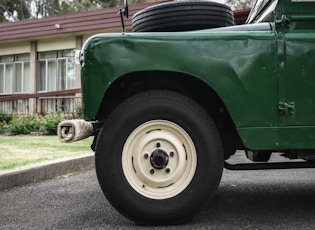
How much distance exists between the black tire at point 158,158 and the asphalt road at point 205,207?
164 millimetres

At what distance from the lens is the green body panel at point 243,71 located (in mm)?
2836

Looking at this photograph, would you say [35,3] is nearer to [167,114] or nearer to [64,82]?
[64,82]

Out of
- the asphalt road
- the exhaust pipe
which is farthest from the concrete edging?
the exhaust pipe

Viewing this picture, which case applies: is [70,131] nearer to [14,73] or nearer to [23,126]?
[23,126]

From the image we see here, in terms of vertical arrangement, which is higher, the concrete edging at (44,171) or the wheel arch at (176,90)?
the wheel arch at (176,90)

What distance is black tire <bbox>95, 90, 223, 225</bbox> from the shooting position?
276cm

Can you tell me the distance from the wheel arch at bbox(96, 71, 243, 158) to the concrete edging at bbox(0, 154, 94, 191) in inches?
77.7

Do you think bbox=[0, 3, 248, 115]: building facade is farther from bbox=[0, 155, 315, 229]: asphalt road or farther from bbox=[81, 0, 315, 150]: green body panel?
bbox=[81, 0, 315, 150]: green body panel

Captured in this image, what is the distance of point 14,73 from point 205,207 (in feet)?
62.6

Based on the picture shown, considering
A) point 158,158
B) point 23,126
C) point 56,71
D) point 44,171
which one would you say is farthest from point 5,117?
point 158,158

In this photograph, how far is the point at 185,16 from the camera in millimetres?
3164

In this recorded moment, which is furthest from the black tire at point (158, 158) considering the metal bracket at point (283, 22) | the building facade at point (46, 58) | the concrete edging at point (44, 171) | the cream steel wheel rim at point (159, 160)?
the building facade at point (46, 58)

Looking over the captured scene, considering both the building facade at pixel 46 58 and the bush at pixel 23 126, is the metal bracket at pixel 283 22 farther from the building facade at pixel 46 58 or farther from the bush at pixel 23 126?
the building facade at pixel 46 58

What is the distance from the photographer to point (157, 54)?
284cm
